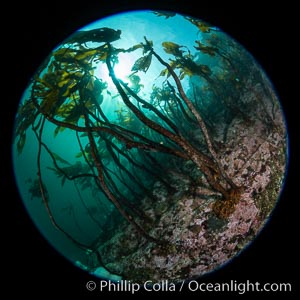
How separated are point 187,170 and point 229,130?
172cm

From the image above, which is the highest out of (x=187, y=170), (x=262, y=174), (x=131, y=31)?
(x=131, y=31)

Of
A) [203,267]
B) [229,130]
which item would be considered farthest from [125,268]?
[229,130]

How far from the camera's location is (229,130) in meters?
6.17

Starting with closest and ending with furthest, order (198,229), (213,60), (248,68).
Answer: (198,229)
(248,68)
(213,60)

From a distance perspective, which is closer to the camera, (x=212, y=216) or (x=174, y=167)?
(x=212, y=216)

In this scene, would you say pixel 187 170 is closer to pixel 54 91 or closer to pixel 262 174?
pixel 262 174

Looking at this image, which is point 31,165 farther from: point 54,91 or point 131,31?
point 54,91

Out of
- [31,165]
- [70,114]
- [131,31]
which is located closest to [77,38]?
[70,114]

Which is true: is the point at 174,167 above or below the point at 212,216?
above

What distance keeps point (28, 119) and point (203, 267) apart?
4.82 meters

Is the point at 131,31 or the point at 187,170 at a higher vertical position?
the point at 131,31

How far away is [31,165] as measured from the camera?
64.6 meters

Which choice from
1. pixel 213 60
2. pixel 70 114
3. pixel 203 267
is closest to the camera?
pixel 203 267

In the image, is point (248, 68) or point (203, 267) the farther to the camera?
point (248, 68)
